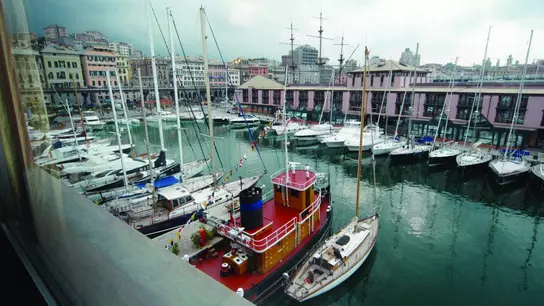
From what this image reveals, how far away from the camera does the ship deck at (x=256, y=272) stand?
9.14 meters

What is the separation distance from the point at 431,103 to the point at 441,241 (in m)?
24.8

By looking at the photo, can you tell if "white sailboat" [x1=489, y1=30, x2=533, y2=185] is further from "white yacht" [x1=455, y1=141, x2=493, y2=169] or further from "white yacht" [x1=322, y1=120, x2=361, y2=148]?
"white yacht" [x1=322, y1=120, x2=361, y2=148]

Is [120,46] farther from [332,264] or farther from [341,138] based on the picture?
[341,138]

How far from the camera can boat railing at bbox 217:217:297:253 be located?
921 cm

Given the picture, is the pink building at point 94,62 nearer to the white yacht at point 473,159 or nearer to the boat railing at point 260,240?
the boat railing at point 260,240

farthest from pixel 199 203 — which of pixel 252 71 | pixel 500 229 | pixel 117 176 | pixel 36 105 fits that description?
pixel 252 71

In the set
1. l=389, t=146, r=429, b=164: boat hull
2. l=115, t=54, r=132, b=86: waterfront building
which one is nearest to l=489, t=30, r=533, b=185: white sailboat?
l=389, t=146, r=429, b=164: boat hull

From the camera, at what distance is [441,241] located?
14.2 m

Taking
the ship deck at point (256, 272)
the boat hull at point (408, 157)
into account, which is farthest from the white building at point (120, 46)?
the boat hull at point (408, 157)

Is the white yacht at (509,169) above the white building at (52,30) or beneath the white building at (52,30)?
beneath

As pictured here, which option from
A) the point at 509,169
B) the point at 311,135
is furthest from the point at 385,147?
the point at 509,169

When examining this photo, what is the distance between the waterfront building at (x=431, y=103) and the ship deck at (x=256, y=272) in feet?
86.2

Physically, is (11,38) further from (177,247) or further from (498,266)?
(498,266)

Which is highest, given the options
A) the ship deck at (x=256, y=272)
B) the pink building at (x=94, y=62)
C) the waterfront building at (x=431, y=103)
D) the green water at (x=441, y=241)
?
the pink building at (x=94, y=62)
